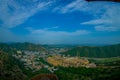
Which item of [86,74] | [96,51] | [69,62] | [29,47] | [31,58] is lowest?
[86,74]

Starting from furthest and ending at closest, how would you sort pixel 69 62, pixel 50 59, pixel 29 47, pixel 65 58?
1. pixel 65 58
2. pixel 50 59
3. pixel 29 47
4. pixel 69 62

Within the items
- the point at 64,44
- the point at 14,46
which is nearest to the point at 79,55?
the point at 64,44

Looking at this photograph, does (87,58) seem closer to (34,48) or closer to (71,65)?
(71,65)

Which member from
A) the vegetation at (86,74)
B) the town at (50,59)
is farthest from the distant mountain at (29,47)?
the vegetation at (86,74)

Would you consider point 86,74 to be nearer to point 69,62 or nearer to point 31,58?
point 69,62

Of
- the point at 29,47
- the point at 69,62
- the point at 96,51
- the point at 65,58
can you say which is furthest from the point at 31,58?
the point at 96,51

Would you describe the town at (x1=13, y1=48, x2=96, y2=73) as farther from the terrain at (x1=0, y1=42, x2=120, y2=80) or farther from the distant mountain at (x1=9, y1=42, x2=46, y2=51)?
the distant mountain at (x1=9, y1=42, x2=46, y2=51)

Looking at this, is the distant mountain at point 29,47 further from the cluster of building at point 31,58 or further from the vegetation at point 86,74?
the vegetation at point 86,74

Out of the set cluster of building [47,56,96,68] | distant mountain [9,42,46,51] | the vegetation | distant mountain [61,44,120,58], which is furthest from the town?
the vegetation
